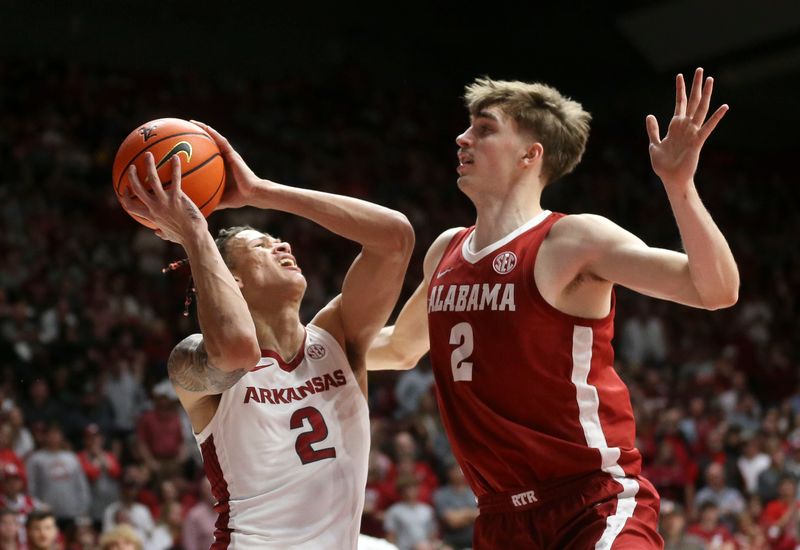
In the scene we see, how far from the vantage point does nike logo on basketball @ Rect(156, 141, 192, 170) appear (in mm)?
3422

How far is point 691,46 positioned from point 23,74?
37.5 feet

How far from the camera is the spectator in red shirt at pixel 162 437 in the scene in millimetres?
9305

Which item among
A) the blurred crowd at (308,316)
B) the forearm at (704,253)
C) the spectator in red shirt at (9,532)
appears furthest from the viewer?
the blurred crowd at (308,316)

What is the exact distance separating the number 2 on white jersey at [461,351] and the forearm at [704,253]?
796 millimetres

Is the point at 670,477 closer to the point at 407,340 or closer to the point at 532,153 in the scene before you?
the point at 407,340

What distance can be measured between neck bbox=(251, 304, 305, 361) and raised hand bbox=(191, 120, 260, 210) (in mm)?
498

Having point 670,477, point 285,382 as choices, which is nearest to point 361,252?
point 285,382

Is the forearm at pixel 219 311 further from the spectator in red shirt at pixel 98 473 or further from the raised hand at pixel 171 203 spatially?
the spectator in red shirt at pixel 98 473

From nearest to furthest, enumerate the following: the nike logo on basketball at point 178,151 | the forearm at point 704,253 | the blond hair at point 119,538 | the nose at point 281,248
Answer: the forearm at point 704,253 → the nike logo on basketball at point 178,151 → the nose at point 281,248 → the blond hair at point 119,538

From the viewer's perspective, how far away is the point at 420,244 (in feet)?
51.0

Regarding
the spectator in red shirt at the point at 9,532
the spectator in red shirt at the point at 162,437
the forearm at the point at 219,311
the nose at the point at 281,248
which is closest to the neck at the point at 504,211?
the nose at the point at 281,248

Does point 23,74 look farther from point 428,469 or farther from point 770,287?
point 770,287

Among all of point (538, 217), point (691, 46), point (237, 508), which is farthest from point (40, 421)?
point (691, 46)

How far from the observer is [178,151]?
3.44m
